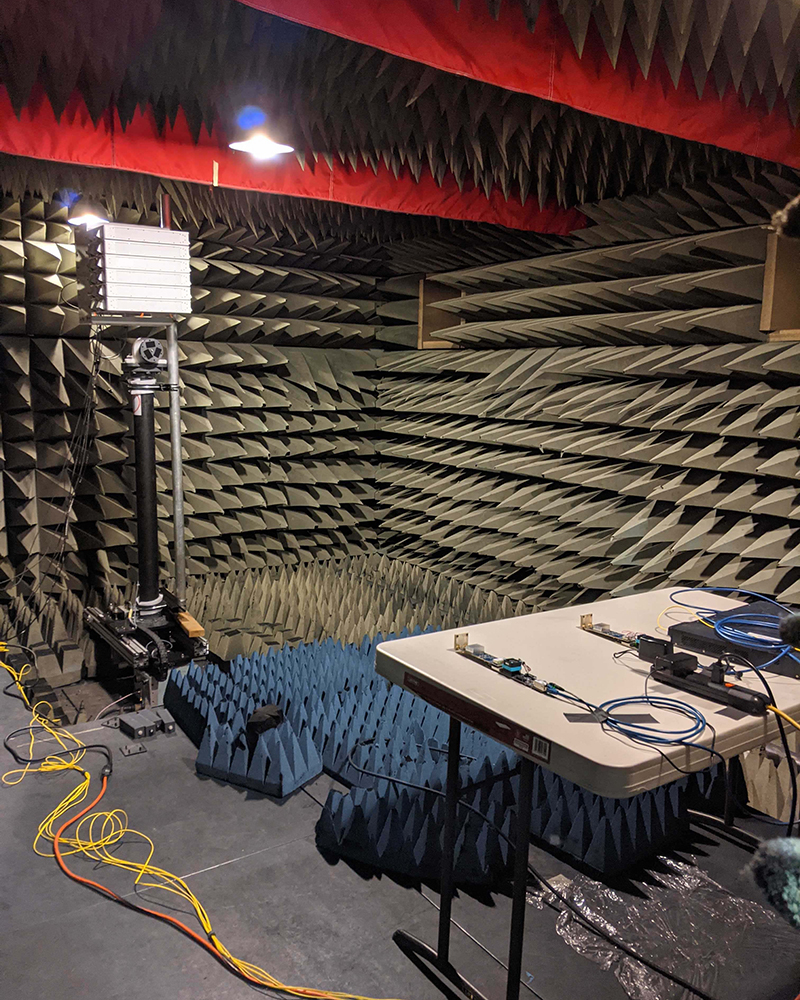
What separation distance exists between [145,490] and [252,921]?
108 inches

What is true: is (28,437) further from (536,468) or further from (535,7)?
(535,7)

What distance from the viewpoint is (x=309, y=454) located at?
6383 mm

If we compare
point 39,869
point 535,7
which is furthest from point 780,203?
point 39,869

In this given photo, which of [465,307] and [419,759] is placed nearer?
[419,759]

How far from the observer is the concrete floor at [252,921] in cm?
201

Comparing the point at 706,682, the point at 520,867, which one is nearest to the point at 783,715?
the point at 706,682

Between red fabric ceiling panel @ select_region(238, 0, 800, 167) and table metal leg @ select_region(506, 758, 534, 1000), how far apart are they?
1.99 meters

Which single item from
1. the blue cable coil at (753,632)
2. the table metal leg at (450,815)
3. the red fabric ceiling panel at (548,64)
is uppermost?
the red fabric ceiling panel at (548,64)

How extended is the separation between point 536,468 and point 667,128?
2.78 metres

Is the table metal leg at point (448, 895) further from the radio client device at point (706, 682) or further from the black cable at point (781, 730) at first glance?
the black cable at point (781, 730)

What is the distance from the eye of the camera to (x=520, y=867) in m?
1.69

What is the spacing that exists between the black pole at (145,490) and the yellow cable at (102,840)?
1.19 metres

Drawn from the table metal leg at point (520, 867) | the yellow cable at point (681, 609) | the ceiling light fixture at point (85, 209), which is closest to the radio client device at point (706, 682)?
the yellow cable at point (681, 609)

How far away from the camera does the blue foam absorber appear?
253 centimetres
